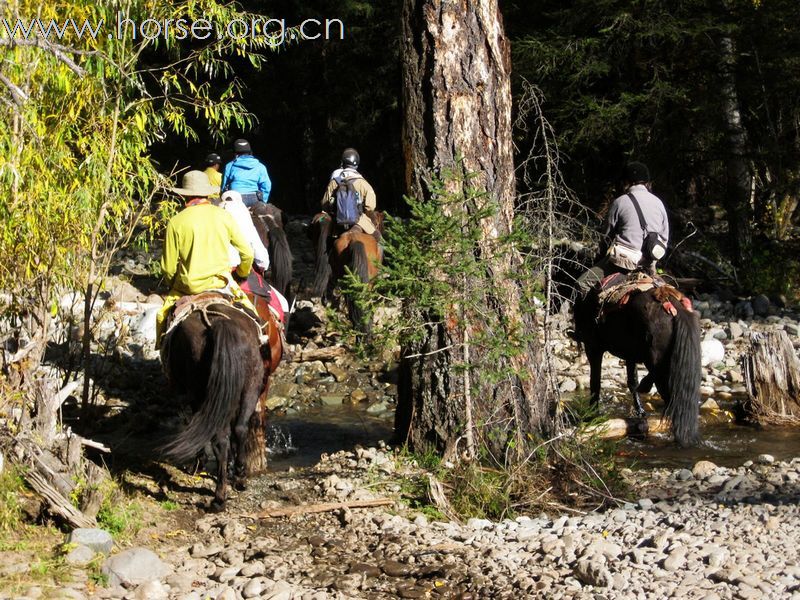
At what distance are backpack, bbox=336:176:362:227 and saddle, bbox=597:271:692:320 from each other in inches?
187

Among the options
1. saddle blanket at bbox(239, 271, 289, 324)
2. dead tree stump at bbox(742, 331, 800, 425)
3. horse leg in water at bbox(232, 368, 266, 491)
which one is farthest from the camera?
dead tree stump at bbox(742, 331, 800, 425)

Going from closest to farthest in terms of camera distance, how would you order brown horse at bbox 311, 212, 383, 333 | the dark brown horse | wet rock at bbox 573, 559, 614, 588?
wet rock at bbox 573, 559, 614, 588, brown horse at bbox 311, 212, 383, 333, the dark brown horse

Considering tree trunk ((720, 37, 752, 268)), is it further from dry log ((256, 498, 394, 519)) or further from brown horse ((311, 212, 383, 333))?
dry log ((256, 498, 394, 519))

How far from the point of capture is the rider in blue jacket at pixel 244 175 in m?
A: 13.4

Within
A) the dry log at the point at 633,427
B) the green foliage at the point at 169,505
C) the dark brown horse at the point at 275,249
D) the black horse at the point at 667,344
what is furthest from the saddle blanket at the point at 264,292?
the dark brown horse at the point at 275,249

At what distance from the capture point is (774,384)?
917 cm

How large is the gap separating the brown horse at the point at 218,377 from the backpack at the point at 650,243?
403cm

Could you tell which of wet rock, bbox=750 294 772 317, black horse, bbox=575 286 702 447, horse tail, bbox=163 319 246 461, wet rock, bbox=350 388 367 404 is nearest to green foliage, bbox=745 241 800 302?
wet rock, bbox=750 294 772 317

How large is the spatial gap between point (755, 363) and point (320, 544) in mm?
5465

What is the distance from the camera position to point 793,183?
16.5 m

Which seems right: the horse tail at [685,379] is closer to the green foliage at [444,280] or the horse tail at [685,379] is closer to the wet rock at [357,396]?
the green foliage at [444,280]

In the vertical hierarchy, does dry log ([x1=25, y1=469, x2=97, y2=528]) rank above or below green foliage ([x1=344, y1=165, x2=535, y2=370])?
below

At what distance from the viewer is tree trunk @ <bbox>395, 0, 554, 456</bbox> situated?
6.62m

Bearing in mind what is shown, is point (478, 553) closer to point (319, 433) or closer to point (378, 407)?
point (319, 433)
